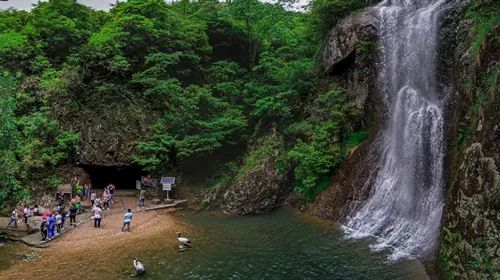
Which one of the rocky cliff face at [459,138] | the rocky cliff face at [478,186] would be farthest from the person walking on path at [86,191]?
the rocky cliff face at [478,186]

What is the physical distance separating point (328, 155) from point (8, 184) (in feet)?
60.5

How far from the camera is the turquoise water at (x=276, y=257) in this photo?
1573cm

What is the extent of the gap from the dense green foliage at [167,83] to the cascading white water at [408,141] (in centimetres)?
335

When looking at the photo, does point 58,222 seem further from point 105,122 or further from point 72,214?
point 105,122

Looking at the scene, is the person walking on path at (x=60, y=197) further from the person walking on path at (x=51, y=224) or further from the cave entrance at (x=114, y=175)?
the person walking on path at (x=51, y=224)

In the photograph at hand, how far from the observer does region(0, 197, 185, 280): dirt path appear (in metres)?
16.6

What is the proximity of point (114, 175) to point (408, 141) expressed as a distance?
82.7 feet

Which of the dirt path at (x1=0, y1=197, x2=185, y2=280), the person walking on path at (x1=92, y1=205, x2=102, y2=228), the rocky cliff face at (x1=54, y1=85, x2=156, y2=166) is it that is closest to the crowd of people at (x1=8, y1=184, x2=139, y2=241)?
the person walking on path at (x1=92, y1=205, x2=102, y2=228)

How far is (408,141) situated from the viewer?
2278cm

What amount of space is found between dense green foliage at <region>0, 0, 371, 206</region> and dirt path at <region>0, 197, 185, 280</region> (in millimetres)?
6702

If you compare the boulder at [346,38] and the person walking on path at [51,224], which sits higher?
the boulder at [346,38]

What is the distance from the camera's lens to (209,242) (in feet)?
67.8

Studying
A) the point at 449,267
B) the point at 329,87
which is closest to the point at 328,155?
the point at 329,87

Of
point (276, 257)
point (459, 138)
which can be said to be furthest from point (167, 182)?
point (459, 138)
